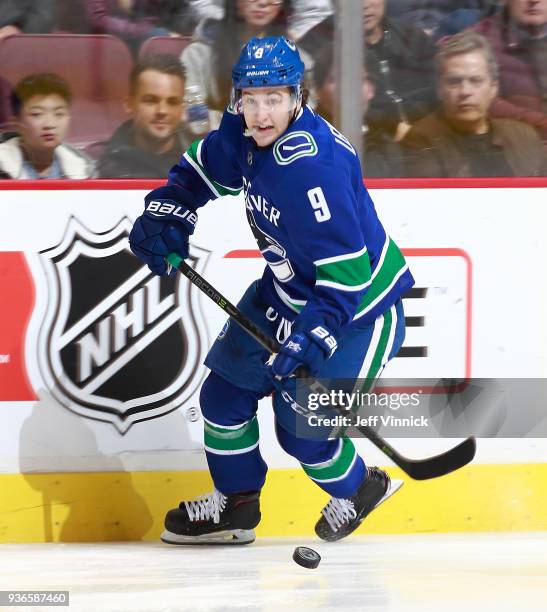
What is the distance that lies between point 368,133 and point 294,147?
2.24ft

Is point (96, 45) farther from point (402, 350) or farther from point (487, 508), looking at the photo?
point (487, 508)

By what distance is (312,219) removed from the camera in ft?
7.57

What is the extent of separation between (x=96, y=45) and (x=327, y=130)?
81 centimetres

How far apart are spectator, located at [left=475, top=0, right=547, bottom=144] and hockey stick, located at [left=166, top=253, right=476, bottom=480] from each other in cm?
93

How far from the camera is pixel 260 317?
266 centimetres

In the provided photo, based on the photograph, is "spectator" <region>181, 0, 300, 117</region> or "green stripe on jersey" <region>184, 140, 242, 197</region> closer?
"green stripe on jersey" <region>184, 140, 242, 197</region>

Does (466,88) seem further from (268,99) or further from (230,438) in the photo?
(230,438)

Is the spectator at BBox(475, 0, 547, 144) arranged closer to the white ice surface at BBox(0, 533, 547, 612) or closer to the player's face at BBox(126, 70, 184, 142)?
the player's face at BBox(126, 70, 184, 142)

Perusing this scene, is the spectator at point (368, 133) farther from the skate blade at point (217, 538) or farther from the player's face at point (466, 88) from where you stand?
the skate blade at point (217, 538)

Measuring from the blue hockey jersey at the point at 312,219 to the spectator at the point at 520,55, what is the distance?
70 cm

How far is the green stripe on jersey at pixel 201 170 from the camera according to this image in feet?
8.79

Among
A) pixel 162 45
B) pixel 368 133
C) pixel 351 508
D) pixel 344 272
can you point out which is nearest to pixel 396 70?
pixel 368 133

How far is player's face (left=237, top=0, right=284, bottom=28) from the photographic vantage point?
2916 mm

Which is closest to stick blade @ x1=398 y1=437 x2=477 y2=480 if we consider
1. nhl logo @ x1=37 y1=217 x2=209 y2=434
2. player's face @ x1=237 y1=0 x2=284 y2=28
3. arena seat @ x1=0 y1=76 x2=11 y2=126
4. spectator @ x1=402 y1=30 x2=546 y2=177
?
nhl logo @ x1=37 y1=217 x2=209 y2=434
